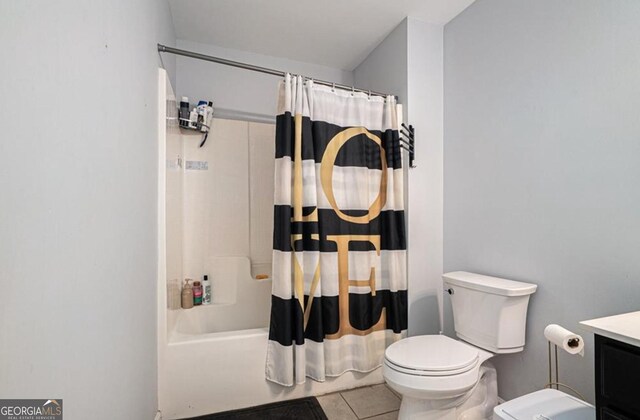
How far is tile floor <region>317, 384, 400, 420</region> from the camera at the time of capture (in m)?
1.67

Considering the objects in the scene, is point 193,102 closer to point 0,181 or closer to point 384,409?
point 0,181

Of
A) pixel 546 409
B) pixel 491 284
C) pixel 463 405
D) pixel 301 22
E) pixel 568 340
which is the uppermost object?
pixel 301 22

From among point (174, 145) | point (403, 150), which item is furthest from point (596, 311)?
point (174, 145)

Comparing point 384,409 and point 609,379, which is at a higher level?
point 609,379

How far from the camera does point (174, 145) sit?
6.54 feet

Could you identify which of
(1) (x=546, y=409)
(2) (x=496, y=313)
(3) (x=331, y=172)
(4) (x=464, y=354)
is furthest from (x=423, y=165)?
(1) (x=546, y=409)

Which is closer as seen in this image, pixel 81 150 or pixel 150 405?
pixel 81 150

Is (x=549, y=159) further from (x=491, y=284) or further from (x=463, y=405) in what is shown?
(x=463, y=405)

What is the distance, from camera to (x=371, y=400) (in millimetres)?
1818

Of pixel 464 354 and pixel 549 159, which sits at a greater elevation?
pixel 549 159

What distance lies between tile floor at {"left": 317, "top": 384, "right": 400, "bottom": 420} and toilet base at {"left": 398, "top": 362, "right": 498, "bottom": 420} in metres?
0.28

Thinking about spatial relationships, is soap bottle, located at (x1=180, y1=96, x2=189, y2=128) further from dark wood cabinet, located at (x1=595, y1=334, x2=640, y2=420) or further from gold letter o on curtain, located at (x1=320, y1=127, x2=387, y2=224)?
dark wood cabinet, located at (x1=595, y1=334, x2=640, y2=420)

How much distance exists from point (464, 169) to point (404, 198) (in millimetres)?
433

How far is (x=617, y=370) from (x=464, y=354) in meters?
0.65
